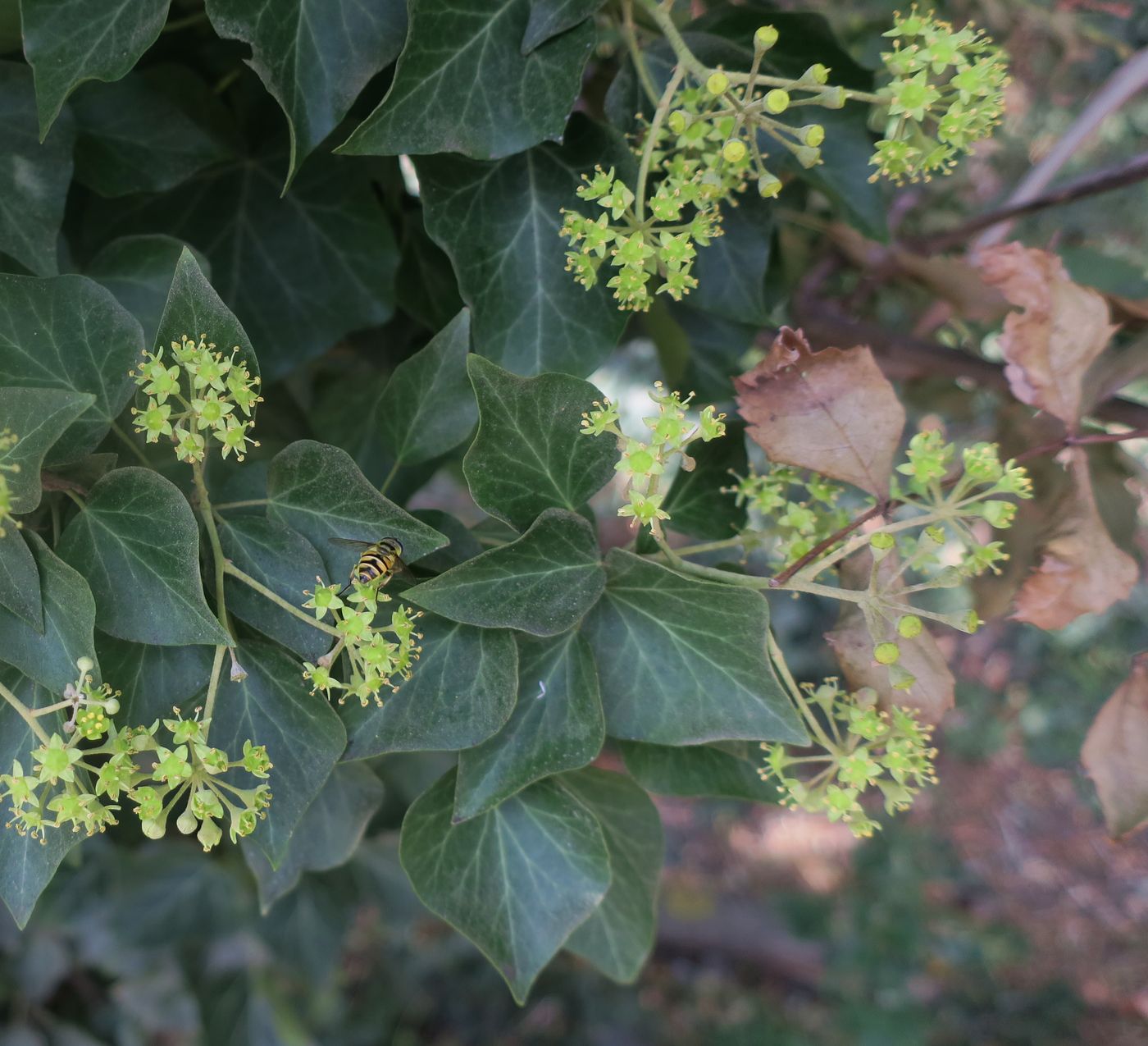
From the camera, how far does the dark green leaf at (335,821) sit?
623 millimetres

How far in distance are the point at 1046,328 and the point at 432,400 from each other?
39 cm

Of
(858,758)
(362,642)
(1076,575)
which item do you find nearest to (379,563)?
(362,642)

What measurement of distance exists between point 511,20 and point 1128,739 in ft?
1.88

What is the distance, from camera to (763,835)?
2.50 metres

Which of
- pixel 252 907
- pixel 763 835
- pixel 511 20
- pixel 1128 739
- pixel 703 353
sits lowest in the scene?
pixel 763 835

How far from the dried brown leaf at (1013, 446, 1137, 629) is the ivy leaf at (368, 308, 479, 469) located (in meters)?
0.35

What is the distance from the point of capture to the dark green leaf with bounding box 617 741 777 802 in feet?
1.76

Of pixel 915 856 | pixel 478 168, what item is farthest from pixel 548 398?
pixel 915 856

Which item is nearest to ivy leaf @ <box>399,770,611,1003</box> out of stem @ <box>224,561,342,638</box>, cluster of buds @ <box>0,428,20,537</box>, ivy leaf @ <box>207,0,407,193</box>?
stem @ <box>224,561,342,638</box>

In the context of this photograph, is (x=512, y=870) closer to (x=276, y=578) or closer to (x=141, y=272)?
(x=276, y=578)

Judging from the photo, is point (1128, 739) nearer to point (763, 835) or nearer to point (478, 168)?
point (478, 168)

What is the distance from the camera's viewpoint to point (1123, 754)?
592 mm

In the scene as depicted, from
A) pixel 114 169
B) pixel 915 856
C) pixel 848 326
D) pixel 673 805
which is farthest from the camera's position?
pixel 673 805

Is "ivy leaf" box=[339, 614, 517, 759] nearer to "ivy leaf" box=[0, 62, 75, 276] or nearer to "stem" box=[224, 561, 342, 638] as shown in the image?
"stem" box=[224, 561, 342, 638]
